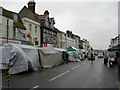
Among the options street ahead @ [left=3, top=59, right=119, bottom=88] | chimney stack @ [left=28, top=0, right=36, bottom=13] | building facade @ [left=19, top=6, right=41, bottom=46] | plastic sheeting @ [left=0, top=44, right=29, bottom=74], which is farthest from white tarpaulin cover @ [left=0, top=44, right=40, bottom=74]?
chimney stack @ [left=28, top=0, right=36, bottom=13]

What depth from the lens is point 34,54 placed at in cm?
1925

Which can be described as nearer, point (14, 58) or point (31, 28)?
point (14, 58)

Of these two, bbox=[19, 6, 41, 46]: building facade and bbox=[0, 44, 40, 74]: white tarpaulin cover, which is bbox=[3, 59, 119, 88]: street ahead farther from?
bbox=[19, 6, 41, 46]: building facade

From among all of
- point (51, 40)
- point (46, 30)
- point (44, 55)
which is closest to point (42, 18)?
point (46, 30)

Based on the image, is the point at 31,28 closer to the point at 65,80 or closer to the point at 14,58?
the point at 14,58

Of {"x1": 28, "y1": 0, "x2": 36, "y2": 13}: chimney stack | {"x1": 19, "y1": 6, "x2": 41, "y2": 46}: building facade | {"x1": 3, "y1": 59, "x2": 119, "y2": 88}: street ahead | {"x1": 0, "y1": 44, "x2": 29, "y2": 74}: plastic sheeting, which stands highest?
{"x1": 28, "y1": 0, "x2": 36, "y2": 13}: chimney stack

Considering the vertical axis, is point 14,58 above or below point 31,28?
below

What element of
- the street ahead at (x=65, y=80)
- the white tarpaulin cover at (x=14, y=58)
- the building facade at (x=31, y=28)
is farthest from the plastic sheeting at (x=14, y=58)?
the building facade at (x=31, y=28)

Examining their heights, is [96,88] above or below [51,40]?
below

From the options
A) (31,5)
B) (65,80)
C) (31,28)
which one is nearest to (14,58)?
(65,80)

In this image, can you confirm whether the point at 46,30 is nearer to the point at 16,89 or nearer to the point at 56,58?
the point at 56,58

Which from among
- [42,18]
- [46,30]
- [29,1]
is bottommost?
[46,30]

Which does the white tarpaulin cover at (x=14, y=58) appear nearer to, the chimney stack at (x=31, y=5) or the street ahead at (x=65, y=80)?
the street ahead at (x=65, y=80)

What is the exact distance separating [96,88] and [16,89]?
13.6ft
